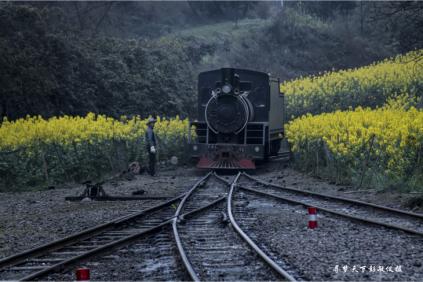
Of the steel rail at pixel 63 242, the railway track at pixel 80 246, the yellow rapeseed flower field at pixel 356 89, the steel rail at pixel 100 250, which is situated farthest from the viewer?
the yellow rapeseed flower field at pixel 356 89

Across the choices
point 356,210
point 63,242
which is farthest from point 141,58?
point 63,242

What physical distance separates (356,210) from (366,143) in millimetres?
4272

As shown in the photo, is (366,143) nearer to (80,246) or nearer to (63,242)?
(80,246)

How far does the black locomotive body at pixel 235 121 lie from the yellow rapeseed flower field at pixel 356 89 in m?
7.76

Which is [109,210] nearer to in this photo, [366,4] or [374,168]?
[374,168]

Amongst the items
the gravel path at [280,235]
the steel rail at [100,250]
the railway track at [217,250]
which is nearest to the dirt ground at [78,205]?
the gravel path at [280,235]

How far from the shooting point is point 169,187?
19125mm

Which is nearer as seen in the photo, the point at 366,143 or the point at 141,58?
the point at 366,143

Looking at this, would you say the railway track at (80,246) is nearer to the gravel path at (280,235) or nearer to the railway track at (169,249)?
the railway track at (169,249)

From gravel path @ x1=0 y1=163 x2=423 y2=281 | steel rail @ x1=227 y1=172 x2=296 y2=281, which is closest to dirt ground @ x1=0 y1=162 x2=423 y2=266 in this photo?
gravel path @ x1=0 y1=163 x2=423 y2=281

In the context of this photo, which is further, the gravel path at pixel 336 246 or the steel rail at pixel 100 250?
the steel rail at pixel 100 250

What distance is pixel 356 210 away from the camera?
13.3 m

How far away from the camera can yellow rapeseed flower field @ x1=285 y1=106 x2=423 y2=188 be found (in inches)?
619

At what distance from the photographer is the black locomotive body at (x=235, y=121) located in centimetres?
2358
